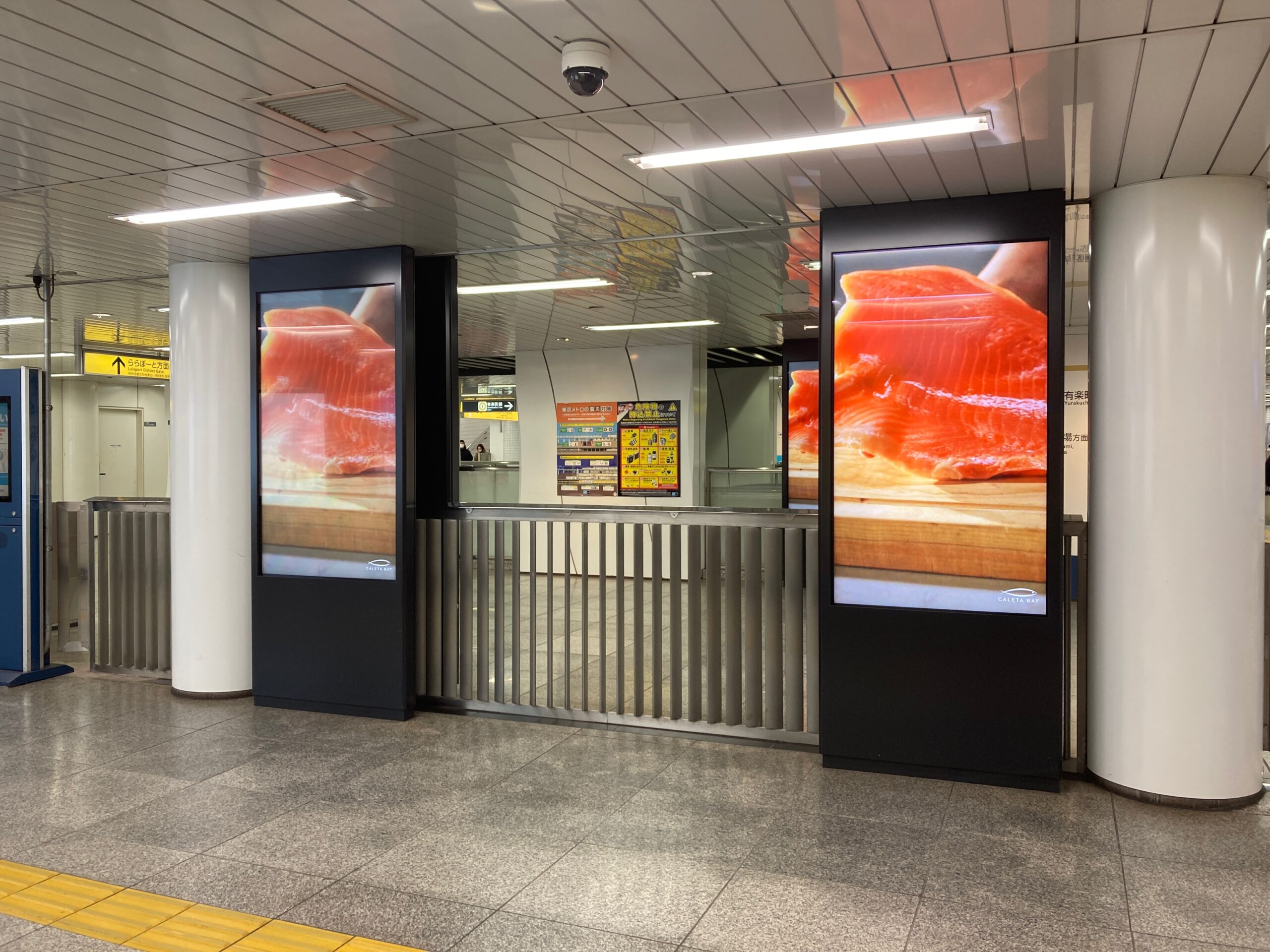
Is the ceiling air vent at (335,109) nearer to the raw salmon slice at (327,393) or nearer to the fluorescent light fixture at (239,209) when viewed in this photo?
the fluorescent light fixture at (239,209)

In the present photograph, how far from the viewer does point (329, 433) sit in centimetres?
596

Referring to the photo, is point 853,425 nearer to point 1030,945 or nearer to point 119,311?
point 1030,945

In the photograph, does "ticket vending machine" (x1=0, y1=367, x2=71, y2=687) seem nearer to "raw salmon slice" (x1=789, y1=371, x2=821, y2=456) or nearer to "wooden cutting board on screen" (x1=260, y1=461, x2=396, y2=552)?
"wooden cutting board on screen" (x1=260, y1=461, x2=396, y2=552)

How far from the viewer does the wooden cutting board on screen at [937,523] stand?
4.58 metres

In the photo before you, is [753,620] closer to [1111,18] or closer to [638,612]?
[638,612]

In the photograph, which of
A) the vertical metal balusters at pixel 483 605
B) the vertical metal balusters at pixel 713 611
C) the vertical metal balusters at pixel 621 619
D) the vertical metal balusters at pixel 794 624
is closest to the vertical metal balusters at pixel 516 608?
the vertical metal balusters at pixel 483 605

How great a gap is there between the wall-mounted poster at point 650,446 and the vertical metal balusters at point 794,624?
6.12 meters

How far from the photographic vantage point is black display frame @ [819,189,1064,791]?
4.54m

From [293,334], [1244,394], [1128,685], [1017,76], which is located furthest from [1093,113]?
[293,334]

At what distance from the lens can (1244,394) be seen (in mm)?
4277

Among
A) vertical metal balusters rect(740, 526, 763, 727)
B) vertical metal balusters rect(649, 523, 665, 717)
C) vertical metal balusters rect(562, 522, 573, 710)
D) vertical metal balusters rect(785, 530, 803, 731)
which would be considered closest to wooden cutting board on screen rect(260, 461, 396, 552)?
vertical metal balusters rect(562, 522, 573, 710)

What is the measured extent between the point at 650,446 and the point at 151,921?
28.3ft

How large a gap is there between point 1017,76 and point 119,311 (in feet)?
25.3

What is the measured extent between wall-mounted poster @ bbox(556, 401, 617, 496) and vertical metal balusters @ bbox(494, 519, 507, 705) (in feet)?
18.7
